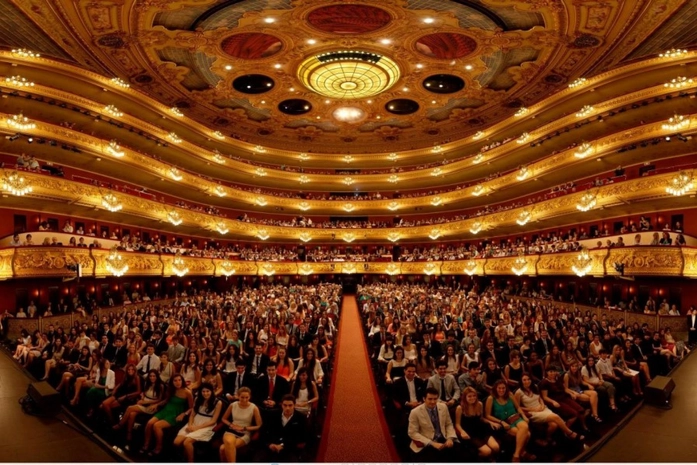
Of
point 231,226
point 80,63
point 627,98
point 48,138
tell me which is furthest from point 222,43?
point 627,98

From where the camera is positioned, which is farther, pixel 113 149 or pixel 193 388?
pixel 113 149

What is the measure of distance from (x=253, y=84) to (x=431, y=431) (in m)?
22.8

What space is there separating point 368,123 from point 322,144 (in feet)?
21.6

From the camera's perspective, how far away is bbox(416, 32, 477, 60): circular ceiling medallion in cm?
1848

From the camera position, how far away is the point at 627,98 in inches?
706

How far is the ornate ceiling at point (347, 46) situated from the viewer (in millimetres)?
15727

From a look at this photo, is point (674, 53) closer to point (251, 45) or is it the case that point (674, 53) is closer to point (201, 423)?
point (251, 45)

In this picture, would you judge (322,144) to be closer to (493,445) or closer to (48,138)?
(48,138)

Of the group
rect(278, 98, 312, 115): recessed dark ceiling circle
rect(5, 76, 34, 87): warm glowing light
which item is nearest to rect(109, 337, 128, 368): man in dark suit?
rect(5, 76, 34, 87): warm glowing light

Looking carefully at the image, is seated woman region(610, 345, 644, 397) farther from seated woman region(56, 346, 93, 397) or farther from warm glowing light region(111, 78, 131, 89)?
warm glowing light region(111, 78, 131, 89)

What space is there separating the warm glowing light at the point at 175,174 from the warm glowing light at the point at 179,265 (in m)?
4.69

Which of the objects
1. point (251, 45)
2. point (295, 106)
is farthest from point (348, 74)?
point (295, 106)

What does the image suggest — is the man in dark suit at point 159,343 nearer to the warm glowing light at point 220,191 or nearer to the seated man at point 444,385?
the seated man at point 444,385

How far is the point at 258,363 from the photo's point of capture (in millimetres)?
7199
